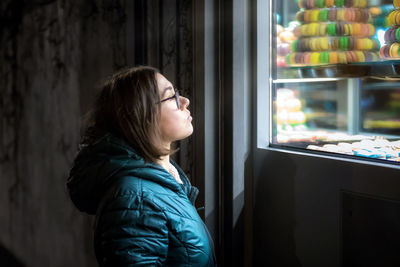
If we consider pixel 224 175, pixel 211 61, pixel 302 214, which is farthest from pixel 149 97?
pixel 302 214

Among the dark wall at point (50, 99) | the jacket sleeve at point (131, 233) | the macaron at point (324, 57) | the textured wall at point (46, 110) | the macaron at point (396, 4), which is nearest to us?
the jacket sleeve at point (131, 233)

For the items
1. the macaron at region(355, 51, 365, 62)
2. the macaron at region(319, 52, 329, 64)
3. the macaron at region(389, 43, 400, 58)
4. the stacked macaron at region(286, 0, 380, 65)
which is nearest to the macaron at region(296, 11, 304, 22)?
the stacked macaron at region(286, 0, 380, 65)

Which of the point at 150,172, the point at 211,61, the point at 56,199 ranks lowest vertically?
the point at 56,199

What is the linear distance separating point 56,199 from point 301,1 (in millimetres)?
1970

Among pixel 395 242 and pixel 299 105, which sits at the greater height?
pixel 299 105

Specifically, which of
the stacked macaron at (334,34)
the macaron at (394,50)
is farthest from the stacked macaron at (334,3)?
the macaron at (394,50)

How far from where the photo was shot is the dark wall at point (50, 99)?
2203 mm

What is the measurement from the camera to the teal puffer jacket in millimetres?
1006

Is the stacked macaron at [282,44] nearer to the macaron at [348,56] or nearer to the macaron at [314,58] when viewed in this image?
the macaron at [314,58]

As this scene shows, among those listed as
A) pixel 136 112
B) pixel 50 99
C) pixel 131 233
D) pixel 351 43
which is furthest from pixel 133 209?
pixel 50 99

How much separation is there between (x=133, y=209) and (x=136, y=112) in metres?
0.30

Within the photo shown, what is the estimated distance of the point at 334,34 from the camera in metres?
1.60

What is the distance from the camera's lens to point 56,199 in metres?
2.62

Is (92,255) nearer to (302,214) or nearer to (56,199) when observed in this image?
(56,199)
